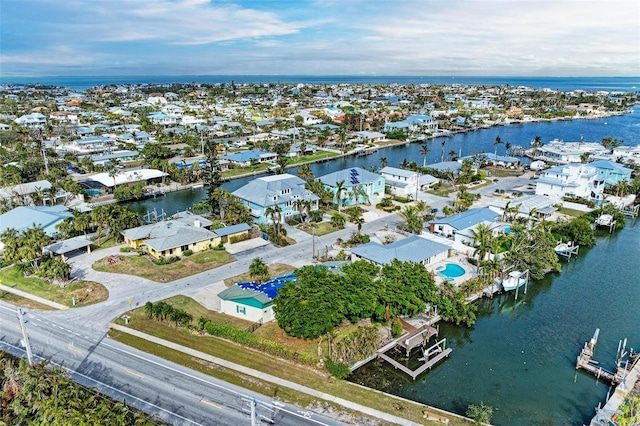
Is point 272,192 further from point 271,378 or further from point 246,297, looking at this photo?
point 271,378

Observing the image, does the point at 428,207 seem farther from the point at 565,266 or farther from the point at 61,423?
the point at 61,423

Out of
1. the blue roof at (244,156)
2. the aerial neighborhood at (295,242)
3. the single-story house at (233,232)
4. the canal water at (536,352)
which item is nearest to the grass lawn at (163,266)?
the aerial neighborhood at (295,242)

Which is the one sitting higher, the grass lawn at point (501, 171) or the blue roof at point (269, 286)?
A: the grass lawn at point (501, 171)

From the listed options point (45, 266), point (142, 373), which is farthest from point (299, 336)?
point (45, 266)

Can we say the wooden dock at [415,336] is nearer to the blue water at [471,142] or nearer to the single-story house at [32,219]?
the single-story house at [32,219]

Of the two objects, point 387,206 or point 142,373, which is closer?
point 142,373

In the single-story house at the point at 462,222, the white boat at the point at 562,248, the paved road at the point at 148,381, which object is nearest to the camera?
the paved road at the point at 148,381

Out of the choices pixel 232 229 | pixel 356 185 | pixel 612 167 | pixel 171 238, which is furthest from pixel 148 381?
pixel 612 167
